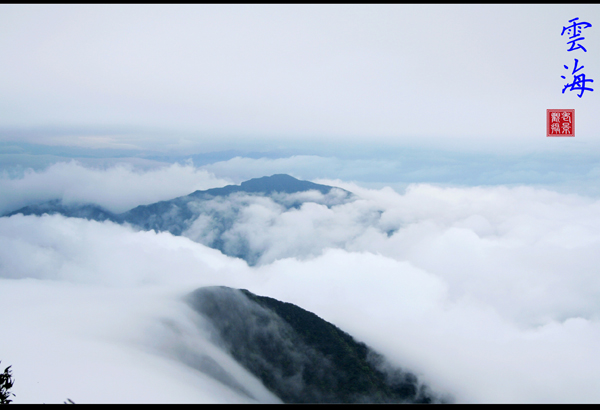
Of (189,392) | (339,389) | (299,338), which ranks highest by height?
(189,392)

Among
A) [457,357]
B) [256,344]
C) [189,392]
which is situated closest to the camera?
[189,392]

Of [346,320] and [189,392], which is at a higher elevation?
[189,392]

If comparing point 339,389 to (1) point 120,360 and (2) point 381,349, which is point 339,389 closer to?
(2) point 381,349

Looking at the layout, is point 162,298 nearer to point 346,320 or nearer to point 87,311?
point 87,311

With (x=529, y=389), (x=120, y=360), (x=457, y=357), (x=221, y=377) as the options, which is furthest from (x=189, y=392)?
(x=529, y=389)

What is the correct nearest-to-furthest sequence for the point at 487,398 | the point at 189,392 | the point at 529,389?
the point at 189,392
the point at 487,398
the point at 529,389

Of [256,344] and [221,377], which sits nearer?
[221,377]
